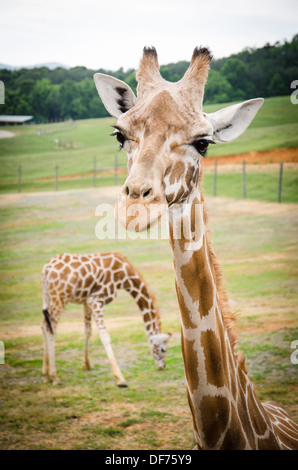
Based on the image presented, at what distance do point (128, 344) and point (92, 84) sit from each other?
12805mm

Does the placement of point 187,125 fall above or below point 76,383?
above

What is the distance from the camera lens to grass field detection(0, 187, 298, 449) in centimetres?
680

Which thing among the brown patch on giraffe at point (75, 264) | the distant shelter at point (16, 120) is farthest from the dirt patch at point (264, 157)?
the brown patch on giraffe at point (75, 264)

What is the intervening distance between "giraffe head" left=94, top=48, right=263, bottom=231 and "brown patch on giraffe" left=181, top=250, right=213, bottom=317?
1.36 feet

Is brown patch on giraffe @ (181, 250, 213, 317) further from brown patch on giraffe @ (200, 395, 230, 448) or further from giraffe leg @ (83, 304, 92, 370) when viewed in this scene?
giraffe leg @ (83, 304, 92, 370)

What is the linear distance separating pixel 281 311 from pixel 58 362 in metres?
5.80

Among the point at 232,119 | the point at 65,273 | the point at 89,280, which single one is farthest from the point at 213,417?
the point at 65,273

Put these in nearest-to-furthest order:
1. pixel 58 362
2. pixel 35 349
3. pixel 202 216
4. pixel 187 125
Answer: pixel 187 125, pixel 202 216, pixel 58 362, pixel 35 349

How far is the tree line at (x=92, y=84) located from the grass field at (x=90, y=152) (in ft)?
21.3

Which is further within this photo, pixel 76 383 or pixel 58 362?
pixel 58 362

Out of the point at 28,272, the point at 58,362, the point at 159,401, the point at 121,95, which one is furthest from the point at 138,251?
the point at 121,95

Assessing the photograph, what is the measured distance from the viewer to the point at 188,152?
9.21 feet

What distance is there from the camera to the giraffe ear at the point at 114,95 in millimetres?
3281

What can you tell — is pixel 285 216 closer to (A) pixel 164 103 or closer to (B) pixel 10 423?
(B) pixel 10 423
